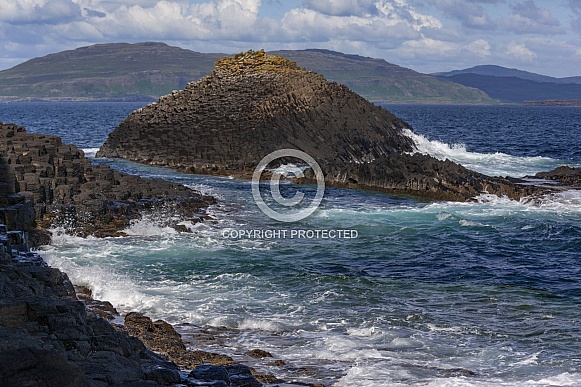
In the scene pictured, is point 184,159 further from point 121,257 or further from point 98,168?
point 121,257

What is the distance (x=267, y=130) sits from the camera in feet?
144

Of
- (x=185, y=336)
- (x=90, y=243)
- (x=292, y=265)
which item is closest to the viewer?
(x=185, y=336)

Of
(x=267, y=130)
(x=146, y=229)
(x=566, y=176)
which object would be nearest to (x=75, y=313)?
(x=146, y=229)

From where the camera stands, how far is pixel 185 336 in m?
14.9

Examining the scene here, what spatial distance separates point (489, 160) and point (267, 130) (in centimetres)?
1637

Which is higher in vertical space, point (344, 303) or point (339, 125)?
point (339, 125)

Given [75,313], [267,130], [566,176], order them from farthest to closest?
[267,130]
[566,176]
[75,313]

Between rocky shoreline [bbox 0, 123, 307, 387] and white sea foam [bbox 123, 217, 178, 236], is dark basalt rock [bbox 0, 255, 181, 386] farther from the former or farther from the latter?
white sea foam [bbox 123, 217, 178, 236]

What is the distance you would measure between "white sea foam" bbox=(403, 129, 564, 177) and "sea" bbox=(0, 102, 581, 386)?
1365cm

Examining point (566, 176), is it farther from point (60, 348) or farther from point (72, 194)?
point (60, 348)

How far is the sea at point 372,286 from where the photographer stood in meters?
14.0

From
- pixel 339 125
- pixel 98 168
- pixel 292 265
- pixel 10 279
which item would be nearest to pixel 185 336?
pixel 10 279

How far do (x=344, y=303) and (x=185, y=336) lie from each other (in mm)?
4175

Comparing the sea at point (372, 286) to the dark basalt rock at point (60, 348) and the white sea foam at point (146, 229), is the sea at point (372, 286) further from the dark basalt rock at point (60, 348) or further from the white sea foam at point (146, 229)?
the dark basalt rock at point (60, 348)
